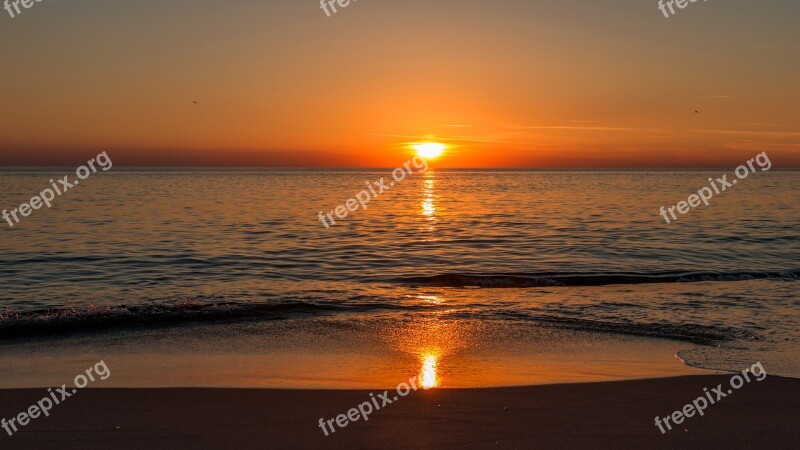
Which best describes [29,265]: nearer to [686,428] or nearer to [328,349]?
[328,349]

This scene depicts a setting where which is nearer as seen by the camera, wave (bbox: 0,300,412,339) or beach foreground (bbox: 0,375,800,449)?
beach foreground (bbox: 0,375,800,449)

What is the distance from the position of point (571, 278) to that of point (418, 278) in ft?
13.8

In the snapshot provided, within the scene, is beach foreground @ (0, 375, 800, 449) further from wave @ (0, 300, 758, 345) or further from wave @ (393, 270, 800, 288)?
wave @ (393, 270, 800, 288)

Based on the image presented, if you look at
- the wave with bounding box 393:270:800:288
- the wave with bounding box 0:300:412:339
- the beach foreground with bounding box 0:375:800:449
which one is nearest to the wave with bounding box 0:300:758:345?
the wave with bounding box 0:300:412:339

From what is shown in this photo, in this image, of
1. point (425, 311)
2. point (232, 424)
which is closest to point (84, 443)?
point (232, 424)

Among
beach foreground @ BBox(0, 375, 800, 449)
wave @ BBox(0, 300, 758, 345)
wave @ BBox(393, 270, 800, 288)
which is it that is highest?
wave @ BBox(393, 270, 800, 288)

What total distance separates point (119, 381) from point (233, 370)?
1422 mm

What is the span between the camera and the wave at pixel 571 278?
17.3 meters

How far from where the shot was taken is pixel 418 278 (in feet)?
59.9

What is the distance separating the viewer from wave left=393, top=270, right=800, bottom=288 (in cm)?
1734

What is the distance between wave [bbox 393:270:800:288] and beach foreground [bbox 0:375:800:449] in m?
9.35

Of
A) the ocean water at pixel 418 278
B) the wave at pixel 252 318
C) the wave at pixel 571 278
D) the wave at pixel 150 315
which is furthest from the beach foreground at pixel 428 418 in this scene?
the wave at pixel 571 278

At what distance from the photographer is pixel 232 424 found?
6.59 m

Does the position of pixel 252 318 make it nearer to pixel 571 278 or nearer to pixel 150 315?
pixel 150 315
